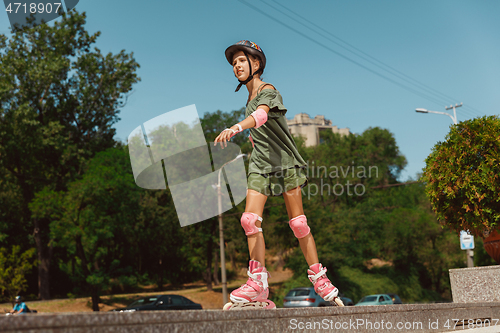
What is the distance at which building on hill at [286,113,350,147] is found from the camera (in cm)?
9094

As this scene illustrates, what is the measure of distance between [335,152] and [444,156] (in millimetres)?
52328

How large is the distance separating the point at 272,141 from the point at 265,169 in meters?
0.31

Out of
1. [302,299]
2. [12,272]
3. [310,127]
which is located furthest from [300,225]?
[310,127]

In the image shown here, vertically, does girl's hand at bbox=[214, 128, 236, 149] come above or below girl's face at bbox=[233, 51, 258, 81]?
below

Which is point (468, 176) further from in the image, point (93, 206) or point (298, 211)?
point (93, 206)

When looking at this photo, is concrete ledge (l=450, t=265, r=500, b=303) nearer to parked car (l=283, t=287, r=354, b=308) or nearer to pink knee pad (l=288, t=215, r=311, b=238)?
pink knee pad (l=288, t=215, r=311, b=238)

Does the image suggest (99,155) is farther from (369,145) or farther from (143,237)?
(369,145)

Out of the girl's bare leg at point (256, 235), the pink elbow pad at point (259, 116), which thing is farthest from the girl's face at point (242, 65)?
the girl's bare leg at point (256, 235)

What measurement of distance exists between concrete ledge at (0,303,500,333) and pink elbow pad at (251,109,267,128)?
67.2 inches

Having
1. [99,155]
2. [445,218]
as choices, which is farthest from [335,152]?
[445,218]

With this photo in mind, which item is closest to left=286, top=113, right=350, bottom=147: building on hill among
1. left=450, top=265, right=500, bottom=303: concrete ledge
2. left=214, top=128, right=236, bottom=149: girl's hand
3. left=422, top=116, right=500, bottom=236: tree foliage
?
left=422, top=116, right=500, bottom=236: tree foliage

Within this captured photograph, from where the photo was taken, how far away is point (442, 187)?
587 cm

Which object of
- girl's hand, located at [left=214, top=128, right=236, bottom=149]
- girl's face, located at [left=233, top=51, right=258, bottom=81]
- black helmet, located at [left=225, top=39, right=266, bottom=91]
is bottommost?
girl's hand, located at [left=214, top=128, right=236, bottom=149]

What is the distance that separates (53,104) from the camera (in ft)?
95.2
